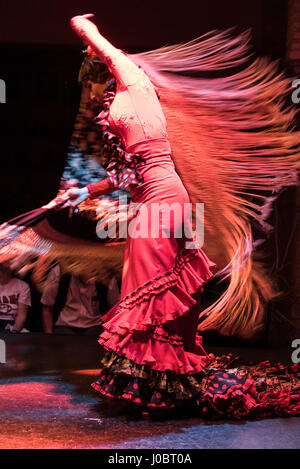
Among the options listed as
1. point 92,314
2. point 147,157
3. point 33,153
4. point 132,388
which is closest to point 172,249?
point 147,157

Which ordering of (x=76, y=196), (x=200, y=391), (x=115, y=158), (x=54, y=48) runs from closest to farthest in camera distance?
(x=200, y=391), (x=115, y=158), (x=76, y=196), (x=54, y=48)

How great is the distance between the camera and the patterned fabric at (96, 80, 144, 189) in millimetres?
2768

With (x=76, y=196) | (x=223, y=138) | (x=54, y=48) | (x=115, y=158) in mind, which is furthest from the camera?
(x=54, y=48)

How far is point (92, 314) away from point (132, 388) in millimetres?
2004

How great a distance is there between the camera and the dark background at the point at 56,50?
13.1 feet

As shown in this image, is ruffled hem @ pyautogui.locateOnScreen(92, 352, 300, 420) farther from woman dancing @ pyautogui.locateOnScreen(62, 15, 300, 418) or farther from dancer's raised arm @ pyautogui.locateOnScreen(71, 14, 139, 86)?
dancer's raised arm @ pyautogui.locateOnScreen(71, 14, 139, 86)

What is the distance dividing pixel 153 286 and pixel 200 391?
21.6 inches

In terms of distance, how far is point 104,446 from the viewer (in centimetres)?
228

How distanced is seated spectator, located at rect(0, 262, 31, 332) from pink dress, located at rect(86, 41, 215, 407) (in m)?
1.71

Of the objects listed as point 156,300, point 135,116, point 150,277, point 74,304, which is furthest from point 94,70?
point 74,304

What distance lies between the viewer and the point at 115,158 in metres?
2.85

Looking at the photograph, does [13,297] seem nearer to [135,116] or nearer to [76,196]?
[76,196]

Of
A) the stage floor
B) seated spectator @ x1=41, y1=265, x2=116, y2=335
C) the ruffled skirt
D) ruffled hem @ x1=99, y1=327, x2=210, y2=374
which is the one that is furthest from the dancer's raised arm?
seated spectator @ x1=41, y1=265, x2=116, y2=335
